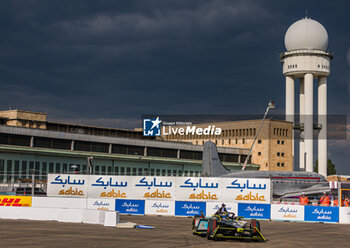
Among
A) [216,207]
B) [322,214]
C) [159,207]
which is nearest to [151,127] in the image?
[159,207]

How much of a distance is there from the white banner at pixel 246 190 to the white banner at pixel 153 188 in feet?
14.2

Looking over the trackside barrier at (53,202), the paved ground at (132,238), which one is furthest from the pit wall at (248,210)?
the paved ground at (132,238)

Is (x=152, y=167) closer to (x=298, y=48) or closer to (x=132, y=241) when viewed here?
(x=298, y=48)

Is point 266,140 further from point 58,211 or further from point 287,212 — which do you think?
point 58,211

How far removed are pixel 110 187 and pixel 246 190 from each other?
11.0 metres

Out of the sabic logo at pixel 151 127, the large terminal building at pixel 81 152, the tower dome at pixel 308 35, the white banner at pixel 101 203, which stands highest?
the tower dome at pixel 308 35

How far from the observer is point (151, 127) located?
104 meters

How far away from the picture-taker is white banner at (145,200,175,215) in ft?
132

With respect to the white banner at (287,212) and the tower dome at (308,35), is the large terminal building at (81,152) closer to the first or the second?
the tower dome at (308,35)

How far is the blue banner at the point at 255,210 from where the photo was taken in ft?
125

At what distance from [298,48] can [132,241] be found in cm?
9889

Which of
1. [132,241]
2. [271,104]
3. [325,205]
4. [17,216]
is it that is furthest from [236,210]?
[271,104]

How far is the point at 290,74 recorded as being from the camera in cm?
11794

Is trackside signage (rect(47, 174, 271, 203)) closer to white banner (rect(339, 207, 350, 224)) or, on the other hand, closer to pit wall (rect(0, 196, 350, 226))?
pit wall (rect(0, 196, 350, 226))
